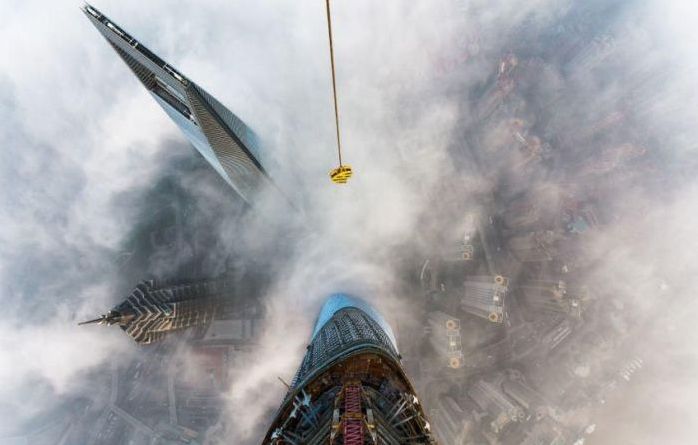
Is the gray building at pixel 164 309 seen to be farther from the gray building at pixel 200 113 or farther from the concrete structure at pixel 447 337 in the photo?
the concrete structure at pixel 447 337

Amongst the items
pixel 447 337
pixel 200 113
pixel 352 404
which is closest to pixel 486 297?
pixel 447 337

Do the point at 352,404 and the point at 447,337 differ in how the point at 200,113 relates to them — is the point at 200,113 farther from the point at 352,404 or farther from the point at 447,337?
the point at 447,337

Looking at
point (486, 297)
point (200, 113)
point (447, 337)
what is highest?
point (200, 113)

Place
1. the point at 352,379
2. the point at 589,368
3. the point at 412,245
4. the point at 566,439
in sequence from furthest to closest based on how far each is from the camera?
the point at 412,245 < the point at 589,368 < the point at 566,439 < the point at 352,379

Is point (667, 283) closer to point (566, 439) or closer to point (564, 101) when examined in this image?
point (566, 439)

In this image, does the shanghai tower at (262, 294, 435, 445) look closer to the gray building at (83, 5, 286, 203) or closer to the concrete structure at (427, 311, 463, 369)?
the concrete structure at (427, 311, 463, 369)

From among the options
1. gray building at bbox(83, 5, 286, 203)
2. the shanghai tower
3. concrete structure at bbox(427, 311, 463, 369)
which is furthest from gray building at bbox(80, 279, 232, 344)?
concrete structure at bbox(427, 311, 463, 369)

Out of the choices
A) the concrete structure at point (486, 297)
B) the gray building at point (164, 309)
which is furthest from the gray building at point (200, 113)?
the concrete structure at point (486, 297)

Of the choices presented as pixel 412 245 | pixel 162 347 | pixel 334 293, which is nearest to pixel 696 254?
pixel 412 245
